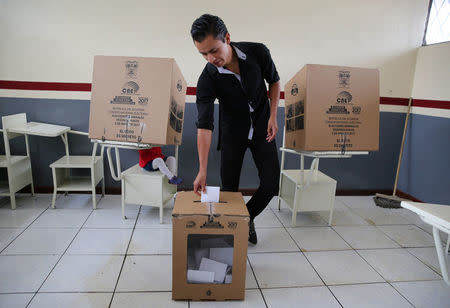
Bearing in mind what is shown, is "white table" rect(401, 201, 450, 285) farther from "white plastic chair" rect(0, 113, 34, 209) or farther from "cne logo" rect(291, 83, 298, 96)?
"white plastic chair" rect(0, 113, 34, 209)

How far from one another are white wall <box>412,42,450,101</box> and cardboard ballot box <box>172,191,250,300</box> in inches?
93.1

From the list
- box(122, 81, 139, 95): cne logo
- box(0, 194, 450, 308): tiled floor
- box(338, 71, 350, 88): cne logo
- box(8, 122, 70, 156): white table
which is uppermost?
box(338, 71, 350, 88): cne logo

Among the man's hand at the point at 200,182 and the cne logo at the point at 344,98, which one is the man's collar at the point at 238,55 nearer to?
the man's hand at the point at 200,182

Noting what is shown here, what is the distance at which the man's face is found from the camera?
1.25m

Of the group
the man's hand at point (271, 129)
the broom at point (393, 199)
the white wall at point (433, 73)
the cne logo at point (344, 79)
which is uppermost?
the white wall at point (433, 73)

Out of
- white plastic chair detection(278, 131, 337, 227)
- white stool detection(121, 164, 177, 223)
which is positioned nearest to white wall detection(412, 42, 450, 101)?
white plastic chair detection(278, 131, 337, 227)

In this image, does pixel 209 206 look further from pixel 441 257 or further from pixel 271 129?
pixel 441 257

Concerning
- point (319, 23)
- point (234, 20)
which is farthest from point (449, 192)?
point (234, 20)

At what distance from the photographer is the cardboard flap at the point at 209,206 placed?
1.33 metres

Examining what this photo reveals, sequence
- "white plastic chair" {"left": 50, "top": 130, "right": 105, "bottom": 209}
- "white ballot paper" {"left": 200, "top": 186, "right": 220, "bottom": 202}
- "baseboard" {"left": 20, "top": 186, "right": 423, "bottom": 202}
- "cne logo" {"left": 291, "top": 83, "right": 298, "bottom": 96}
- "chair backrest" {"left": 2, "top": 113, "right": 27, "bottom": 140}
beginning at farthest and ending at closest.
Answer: "baseboard" {"left": 20, "top": 186, "right": 423, "bottom": 202} < "white plastic chair" {"left": 50, "top": 130, "right": 105, "bottom": 209} < "chair backrest" {"left": 2, "top": 113, "right": 27, "bottom": 140} < "cne logo" {"left": 291, "top": 83, "right": 298, "bottom": 96} < "white ballot paper" {"left": 200, "top": 186, "right": 220, "bottom": 202}

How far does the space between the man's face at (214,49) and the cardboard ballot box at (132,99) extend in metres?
0.68

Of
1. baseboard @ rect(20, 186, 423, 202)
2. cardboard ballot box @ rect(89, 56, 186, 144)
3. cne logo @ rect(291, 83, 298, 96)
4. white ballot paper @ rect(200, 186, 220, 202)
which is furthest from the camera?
baseboard @ rect(20, 186, 423, 202)

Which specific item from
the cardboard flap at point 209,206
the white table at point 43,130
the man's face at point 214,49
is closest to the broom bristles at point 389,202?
the cardboard flap at point 209,206

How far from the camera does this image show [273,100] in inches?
70.2
